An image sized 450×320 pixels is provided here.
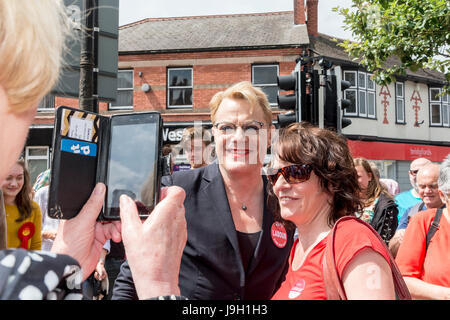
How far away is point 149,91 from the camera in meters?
19.4

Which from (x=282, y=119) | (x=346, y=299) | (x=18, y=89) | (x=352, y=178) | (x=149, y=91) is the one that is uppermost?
(x=149, y=91)

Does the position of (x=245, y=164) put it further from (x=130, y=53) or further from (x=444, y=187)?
(x=130, y=53)

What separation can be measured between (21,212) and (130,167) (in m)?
3.18

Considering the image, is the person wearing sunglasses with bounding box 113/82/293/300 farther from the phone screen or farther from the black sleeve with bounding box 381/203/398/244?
the black sleeve with bounding box 381/203/398/244

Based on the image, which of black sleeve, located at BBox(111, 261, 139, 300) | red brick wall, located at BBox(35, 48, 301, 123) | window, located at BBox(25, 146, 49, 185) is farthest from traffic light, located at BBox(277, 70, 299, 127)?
window, located at BBox(25, 146, 49, 185)

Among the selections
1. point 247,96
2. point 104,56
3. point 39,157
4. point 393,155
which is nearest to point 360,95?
point 393,155

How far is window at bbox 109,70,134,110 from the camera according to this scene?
769 inches

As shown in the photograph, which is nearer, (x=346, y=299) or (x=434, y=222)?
(x=346, y=299)

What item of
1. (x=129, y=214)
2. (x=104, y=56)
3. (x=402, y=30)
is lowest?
(x=129, y=214)

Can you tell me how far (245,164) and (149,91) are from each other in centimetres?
1745

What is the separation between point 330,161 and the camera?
2.09 meters

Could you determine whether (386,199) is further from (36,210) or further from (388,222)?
(36,210)

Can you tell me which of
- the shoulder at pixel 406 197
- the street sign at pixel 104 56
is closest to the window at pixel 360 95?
the shoulder at pixel 406 197

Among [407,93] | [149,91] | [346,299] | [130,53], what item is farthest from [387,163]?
Answer: [346,299]
